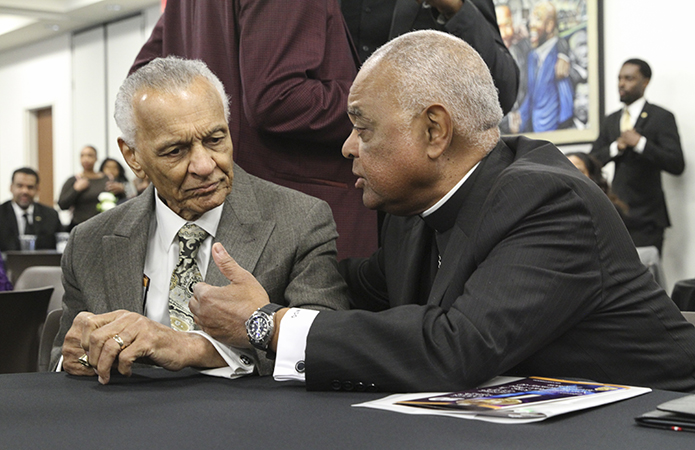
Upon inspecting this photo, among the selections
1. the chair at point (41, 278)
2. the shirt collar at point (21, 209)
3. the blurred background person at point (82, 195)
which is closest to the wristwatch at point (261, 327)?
the chair at point (41, 278)

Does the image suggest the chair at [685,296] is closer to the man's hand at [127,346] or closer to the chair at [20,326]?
the man's hand at [127,346]

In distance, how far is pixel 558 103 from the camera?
6.62m

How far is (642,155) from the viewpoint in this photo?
582 centimetres

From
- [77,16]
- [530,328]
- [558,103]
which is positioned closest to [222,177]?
[530,328]

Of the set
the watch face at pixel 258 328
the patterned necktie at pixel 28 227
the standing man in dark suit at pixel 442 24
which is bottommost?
the watch face at pixel 258 328

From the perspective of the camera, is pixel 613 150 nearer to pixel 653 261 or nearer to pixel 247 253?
pixel 653 261

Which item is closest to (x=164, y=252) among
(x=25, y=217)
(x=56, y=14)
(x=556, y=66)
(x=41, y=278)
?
(x=41, y=278)

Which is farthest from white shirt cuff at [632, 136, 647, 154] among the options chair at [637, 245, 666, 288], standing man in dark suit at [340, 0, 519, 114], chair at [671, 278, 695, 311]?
standing man in dark suit at [340, 0, 519, 114]

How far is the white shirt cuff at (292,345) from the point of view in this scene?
138 cm

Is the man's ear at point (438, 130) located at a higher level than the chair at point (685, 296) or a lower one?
higher

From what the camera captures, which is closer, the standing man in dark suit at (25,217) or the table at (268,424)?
the table at (268,424)

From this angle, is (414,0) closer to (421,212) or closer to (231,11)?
(231,11)

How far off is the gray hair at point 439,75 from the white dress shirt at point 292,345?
502mm

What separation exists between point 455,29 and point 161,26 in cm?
96
